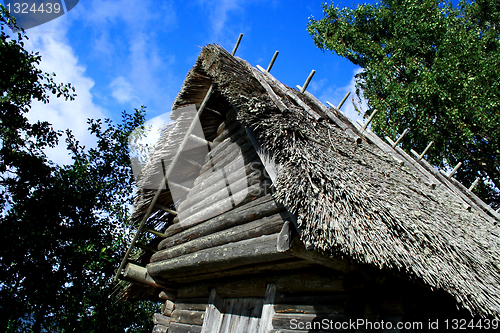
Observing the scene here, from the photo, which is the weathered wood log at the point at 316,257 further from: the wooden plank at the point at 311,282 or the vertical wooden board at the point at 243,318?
the vertical wooden board at the point at 243,318

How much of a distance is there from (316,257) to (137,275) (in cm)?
331

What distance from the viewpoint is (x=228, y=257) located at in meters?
3.03

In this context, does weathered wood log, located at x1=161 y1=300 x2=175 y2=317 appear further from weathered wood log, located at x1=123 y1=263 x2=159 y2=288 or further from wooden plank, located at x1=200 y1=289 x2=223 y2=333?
wooden plank, located at x1=200 y1=289 x2=223 y2=333

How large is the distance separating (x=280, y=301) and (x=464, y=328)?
5.38 ft

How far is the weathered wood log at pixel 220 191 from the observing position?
370 cm

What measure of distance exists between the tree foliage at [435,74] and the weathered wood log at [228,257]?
9.51 metres

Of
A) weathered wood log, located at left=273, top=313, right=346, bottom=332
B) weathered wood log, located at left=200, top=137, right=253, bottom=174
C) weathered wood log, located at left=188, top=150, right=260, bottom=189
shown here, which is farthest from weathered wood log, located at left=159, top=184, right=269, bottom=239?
weathered wood log, located at left=273, top=313, right=346, bottom=332

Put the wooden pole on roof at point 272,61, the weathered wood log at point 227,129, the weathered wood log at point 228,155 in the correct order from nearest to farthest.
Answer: the weathered wood log at point 228,155, the weathered wood log at point 227,129, the wooden pole on roof at point 272,61

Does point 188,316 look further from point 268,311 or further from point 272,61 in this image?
point 272,61

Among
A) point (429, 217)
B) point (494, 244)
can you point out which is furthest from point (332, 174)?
point (494, 244)

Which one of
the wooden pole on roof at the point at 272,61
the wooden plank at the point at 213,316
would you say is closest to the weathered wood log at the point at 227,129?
the wooden pole on roof at the point at 272,61

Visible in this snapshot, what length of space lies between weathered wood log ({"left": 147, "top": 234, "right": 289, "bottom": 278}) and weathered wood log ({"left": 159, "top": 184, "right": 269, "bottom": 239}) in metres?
0.56

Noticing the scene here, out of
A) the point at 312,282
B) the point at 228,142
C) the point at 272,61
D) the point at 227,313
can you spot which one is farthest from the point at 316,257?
the point at 272,61

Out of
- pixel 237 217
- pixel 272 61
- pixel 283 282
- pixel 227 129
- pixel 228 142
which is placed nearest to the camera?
pixel 283 282
